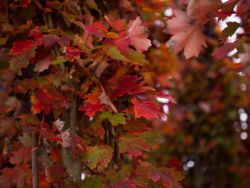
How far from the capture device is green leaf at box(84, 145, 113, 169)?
1549mm

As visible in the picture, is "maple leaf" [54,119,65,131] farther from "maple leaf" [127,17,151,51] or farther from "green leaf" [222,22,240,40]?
"green leaf" [222,22,240,40]

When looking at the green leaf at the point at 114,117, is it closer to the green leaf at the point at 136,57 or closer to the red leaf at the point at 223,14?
the green leaf at the point at 136,57

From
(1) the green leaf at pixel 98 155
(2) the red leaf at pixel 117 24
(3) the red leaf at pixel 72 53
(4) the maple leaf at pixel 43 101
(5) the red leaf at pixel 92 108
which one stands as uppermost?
(2) the red leaf at pixel 117 24

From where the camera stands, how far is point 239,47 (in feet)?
5.47

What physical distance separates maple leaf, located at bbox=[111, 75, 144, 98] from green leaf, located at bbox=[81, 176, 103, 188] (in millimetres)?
292

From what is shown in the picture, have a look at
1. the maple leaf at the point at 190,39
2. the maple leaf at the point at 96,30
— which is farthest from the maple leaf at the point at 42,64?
the maple leaf at the point at 190,39

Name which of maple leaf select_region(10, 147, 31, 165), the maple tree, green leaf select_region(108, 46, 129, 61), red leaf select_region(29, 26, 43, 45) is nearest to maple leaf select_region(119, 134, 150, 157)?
the maple tree

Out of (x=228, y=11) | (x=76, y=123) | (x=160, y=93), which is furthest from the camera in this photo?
(x=76, y=123)

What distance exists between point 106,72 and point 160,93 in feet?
0.86

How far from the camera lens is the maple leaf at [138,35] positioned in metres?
1.61

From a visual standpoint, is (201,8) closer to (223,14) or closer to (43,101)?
(223,14)

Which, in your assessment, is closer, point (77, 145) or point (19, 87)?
point (77, 145)

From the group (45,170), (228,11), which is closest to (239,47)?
(228,11)

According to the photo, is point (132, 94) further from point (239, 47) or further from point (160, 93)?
point (239, 47)
